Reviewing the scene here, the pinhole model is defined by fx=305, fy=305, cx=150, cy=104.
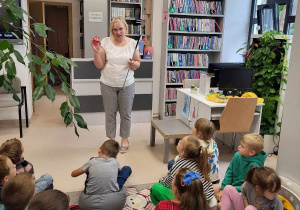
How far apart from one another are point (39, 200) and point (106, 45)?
2363 mm

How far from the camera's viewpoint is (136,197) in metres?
2.62

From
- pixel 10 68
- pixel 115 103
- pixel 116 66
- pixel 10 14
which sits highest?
pixel 10 14

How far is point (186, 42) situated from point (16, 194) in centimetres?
409

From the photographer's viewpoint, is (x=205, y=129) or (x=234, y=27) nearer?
(x=205, y=129)

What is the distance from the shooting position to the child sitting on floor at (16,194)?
152 centimetres

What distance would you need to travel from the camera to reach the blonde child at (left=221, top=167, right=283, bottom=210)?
72.7 inches

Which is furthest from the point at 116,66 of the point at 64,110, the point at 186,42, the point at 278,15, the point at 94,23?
the point at 94,23

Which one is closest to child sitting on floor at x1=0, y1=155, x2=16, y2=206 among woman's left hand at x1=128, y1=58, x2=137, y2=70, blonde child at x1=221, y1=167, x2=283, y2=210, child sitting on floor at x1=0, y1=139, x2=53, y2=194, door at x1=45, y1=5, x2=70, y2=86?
child sitting on floor at x1=0, y1=139, x2=53, y2=194

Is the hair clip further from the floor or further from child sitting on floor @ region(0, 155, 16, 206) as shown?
the floor

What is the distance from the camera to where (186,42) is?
5.11 meters

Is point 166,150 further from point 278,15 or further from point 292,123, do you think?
point 278,15

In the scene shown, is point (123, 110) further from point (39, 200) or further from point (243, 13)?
point (243, 13)

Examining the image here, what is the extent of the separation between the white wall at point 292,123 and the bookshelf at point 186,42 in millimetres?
2663

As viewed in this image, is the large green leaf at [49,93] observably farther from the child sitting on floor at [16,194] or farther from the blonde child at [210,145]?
the blonde child at [210,145]
